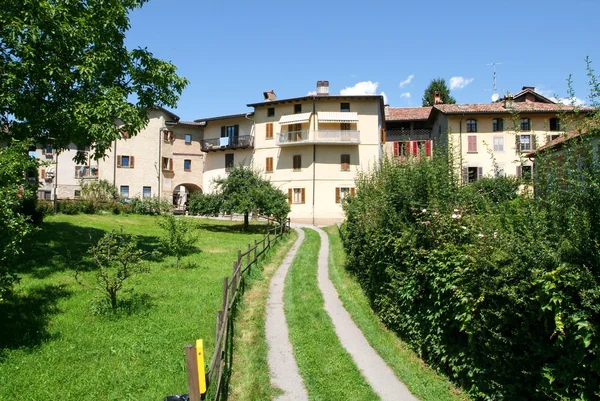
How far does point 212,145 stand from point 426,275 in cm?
4228

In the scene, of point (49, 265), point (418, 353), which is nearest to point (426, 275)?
point (418, 353)

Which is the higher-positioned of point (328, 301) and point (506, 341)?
point (506, 341)

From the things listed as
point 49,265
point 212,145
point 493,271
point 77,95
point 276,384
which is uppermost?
point 212,145

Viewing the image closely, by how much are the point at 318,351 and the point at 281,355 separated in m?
0.73

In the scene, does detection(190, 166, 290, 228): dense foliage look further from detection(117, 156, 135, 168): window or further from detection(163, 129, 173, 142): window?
detection(163, 129, 173, 142): window

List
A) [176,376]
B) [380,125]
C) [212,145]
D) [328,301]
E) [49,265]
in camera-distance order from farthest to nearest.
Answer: [212,145]
[380,125]
[49,265]
[328,301]
[176,376]

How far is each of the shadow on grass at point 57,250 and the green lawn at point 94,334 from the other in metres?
0.08

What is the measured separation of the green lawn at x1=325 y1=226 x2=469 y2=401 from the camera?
6719 mm

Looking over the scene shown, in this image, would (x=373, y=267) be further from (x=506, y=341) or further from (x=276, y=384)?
(x=506, y=341)

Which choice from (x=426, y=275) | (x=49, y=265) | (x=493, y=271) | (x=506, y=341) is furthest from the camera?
(x=49, y=265)

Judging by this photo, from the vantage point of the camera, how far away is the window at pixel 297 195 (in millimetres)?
41906

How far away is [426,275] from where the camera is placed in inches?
299

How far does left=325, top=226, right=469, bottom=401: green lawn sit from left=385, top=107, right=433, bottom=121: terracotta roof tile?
3728 centimetres

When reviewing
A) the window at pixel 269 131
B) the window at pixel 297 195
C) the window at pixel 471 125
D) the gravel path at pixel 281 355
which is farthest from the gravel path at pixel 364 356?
the window at pixel 471 125
